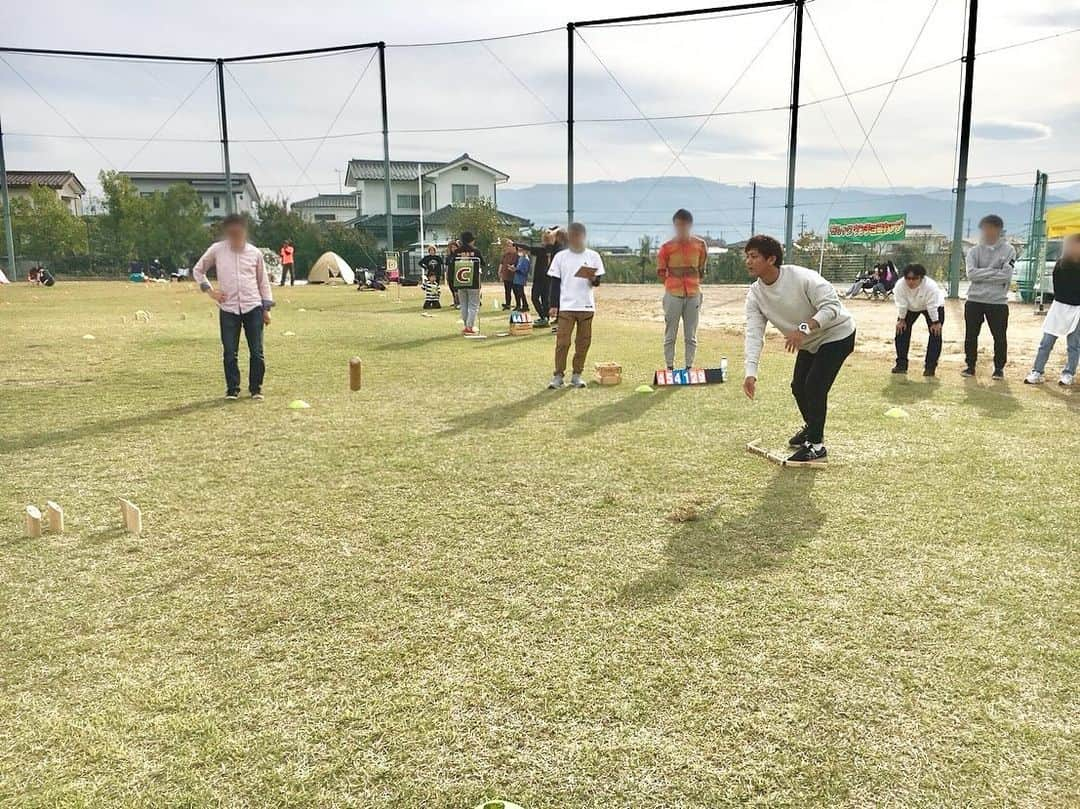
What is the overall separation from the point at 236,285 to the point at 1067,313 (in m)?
10.3

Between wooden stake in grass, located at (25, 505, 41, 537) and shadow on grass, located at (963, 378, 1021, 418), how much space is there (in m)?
8.66

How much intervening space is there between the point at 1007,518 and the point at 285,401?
734 centimetres

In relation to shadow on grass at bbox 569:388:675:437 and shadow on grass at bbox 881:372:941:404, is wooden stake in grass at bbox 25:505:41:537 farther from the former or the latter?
shadow on grass at bbox 881:372:941:404

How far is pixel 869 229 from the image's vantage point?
Result: 34.9 m

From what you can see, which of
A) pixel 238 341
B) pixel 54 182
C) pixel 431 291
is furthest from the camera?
pixel 54 182

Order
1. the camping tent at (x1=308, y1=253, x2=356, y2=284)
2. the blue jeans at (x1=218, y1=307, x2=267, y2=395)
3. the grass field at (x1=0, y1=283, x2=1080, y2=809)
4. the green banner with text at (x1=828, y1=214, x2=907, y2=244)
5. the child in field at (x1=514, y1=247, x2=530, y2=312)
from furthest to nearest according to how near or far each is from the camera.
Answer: the camping tent at (x1=308, y1=253, x2=356, y2=284) → the green banner with text at (x1=828, y1=214, x2=907, y2=244) → the child in field at (x1=514, y1=247, x2=530, y2=312) → the blue jeans at (x1=218, y1=307, x2=267, y2=395) → the grass field at (x1=0, y1=283, x2=1080, y2=809)

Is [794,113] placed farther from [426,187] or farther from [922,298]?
[426,187]

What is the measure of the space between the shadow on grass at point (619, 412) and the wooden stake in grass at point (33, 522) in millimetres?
4375

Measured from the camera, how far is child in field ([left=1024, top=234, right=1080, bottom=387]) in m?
9.91

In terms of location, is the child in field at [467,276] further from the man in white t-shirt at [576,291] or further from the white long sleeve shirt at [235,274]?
the white long sleeve shirt at [235,274]

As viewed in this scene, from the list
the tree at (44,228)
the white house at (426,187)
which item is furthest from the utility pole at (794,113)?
the tree at (44,228)

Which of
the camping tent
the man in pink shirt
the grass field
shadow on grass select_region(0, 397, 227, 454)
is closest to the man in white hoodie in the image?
the grass field

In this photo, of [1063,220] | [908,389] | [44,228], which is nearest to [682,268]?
[908,389]

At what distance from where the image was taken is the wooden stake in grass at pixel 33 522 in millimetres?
4730
